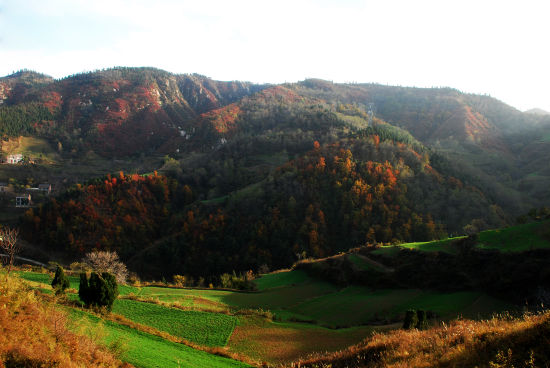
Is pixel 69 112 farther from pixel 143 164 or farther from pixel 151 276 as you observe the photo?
pixel 151 276

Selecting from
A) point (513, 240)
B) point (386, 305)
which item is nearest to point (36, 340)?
point (386, 305)

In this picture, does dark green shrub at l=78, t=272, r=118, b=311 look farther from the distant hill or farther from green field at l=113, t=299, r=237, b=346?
the distant hill

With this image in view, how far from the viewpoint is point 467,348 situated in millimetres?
8203

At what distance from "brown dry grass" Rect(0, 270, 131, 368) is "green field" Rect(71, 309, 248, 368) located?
1397mm

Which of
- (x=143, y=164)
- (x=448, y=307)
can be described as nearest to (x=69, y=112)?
(x=143, y=164)

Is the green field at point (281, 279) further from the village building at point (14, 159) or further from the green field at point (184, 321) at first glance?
the village building at point (14, 159)

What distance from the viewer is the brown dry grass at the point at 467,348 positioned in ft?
23.7

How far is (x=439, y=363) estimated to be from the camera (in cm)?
803

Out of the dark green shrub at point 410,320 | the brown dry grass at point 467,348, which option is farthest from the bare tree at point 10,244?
the dark green shrub at point 410,320

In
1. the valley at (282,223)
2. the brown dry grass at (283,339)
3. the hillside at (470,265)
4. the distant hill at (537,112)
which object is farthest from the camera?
the distant hill at (537,112)

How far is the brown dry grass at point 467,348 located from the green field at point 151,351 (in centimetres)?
557

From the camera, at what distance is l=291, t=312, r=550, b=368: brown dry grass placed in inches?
285

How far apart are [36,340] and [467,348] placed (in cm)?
1145

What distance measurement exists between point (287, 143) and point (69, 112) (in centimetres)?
12508
